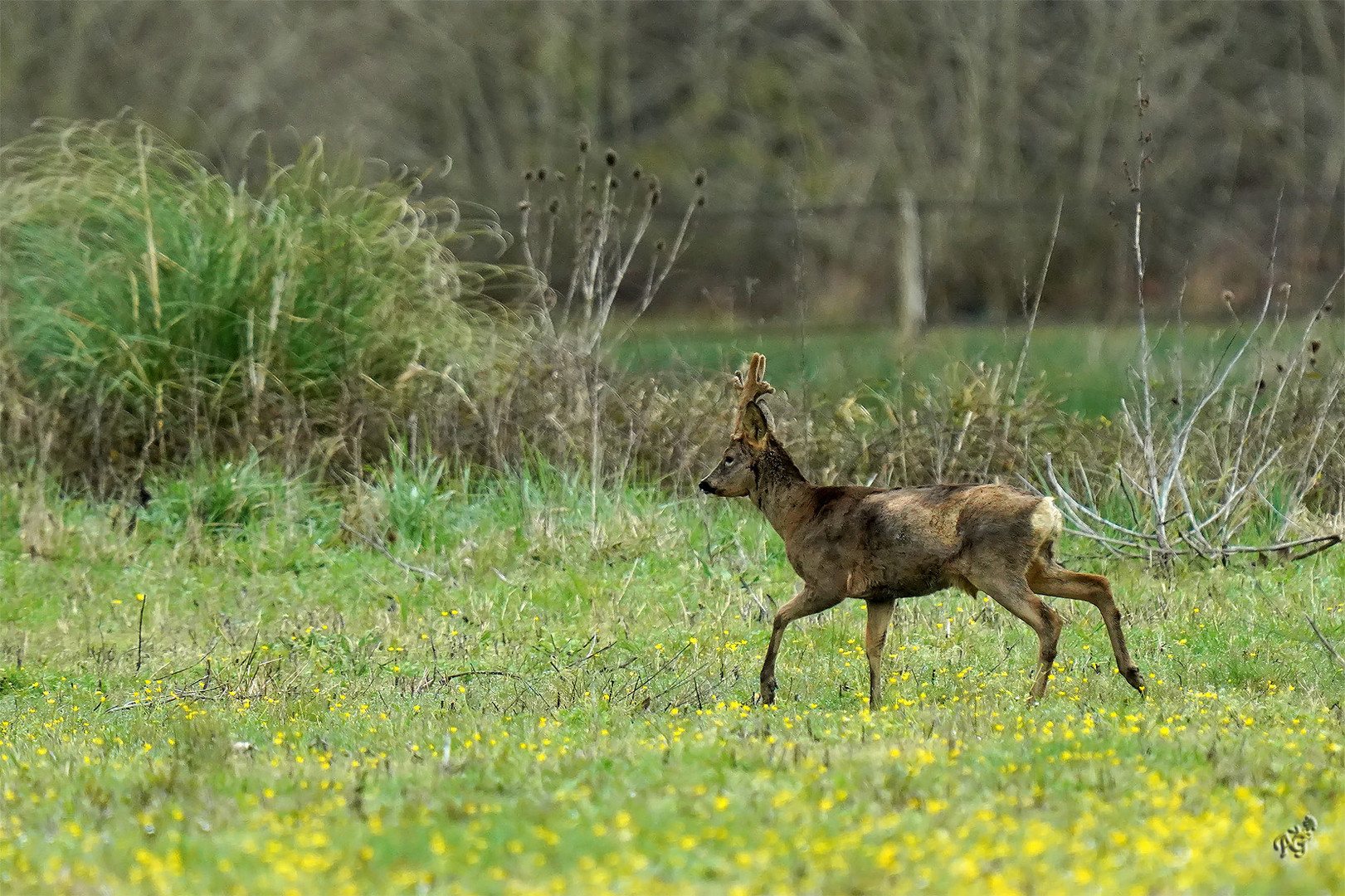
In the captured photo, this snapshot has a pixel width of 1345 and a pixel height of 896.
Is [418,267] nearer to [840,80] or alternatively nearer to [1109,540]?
[1109,540]

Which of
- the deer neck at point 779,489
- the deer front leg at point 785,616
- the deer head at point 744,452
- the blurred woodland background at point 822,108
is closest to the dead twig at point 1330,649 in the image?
the deer front leg at point 785,616

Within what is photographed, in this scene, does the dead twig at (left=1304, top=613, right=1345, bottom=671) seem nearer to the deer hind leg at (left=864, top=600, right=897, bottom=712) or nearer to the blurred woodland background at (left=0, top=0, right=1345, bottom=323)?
the deer hind leg at (left=864, top=600, right=897, bottom=712)

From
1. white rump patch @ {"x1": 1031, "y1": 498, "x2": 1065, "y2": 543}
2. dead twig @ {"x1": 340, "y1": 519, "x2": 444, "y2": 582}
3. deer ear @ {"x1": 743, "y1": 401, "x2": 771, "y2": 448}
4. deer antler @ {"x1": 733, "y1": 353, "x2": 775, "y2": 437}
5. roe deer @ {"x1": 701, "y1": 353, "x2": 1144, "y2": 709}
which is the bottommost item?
dead twig @ {"x1": 340, "y1": 519, "x2": 444, "y2": 582}

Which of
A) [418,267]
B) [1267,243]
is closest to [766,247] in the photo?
[1267,243]

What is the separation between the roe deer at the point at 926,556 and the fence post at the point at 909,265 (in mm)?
9910

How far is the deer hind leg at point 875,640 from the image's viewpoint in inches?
259

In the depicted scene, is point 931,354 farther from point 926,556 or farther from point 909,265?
point 926,556

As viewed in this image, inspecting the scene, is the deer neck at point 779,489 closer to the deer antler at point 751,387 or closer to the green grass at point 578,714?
the deer antler at point 751,387

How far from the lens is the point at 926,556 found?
6.50m

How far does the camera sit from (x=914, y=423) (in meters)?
11.2

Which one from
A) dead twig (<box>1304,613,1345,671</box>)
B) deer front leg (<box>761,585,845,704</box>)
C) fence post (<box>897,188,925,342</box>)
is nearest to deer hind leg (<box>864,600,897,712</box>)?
deer front leg (<box>761,585,845,704</box>)

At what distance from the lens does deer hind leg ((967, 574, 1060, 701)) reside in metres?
6.41

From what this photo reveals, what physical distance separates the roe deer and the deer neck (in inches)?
1.0

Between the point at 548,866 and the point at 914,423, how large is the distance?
7305 millimetres
